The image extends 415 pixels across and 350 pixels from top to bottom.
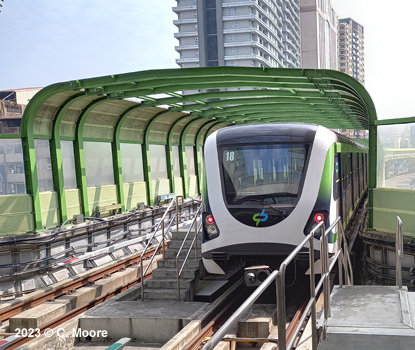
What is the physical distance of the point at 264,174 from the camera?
9.09 meters

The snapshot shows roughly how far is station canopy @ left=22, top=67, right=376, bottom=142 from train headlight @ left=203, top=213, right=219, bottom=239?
162 inches

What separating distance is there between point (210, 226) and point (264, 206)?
3.30ft

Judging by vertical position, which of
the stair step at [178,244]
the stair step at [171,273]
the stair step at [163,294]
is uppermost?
the stair step at [178,244]

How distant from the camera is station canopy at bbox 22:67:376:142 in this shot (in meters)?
12.2

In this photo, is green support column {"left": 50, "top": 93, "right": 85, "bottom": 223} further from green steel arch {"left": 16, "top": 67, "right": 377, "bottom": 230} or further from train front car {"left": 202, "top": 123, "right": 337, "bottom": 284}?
train front car {"left": 202, "top": 123, "right": 337, "bottom": 284}

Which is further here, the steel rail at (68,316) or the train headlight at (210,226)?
the train headlight at (210,226)

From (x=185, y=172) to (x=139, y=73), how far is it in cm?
876

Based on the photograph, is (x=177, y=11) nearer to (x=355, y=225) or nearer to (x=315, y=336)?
(x=355, y=225)

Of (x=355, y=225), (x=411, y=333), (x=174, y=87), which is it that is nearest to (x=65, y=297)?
(x=174, y=87)

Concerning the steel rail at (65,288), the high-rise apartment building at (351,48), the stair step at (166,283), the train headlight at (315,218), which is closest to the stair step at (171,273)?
the stair step at (166,283)

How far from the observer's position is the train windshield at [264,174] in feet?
29.3

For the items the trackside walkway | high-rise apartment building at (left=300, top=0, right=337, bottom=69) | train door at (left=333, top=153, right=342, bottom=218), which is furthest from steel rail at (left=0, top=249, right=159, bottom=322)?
high-rise apartment building at (left=300, top=0, right=337, bottom=69)

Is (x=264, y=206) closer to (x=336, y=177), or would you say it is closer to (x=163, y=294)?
(x=336, y=177)

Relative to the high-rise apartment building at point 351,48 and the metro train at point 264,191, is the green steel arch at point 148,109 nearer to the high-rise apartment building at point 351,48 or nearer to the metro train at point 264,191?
the metro train at point 264,191
